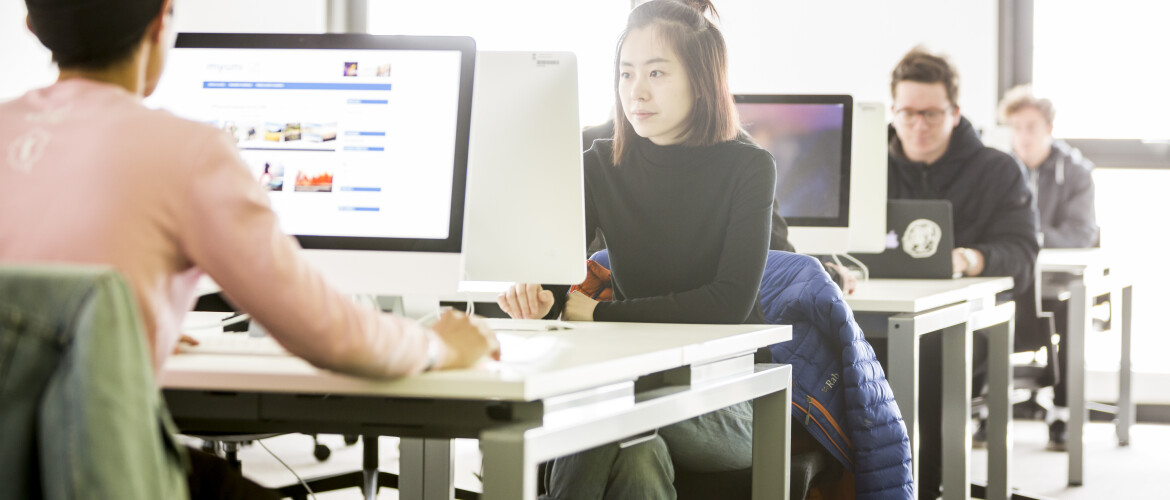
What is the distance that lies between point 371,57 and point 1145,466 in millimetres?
3207

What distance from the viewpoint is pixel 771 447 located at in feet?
5.33

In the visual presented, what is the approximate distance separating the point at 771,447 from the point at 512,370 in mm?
578

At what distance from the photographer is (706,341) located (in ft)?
4.75

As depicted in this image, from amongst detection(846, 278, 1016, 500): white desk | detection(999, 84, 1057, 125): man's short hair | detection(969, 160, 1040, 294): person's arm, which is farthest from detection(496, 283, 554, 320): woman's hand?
detection(999, 84, 1057, 125): man's short hair

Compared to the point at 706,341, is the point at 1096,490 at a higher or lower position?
lower

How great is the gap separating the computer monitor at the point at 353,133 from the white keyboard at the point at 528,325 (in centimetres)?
17

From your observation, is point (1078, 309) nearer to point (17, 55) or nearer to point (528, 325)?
point (528, 325)

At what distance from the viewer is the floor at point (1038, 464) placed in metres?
3.45

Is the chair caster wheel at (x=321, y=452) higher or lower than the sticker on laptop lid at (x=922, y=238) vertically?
lower

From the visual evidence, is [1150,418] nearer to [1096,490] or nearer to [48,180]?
[1096,490]

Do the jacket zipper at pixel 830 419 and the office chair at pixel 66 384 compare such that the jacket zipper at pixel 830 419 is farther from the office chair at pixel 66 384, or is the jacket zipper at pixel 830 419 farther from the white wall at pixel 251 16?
the white wall at pixel 251 16

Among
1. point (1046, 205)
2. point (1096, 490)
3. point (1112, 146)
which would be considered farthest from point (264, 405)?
point (1112, 146)

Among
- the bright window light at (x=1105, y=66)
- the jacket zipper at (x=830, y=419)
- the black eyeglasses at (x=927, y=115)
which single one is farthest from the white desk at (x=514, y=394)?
the bright window light at (x=1105, y=66)

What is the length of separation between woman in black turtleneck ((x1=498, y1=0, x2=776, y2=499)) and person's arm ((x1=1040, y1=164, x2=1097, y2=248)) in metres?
3.03
